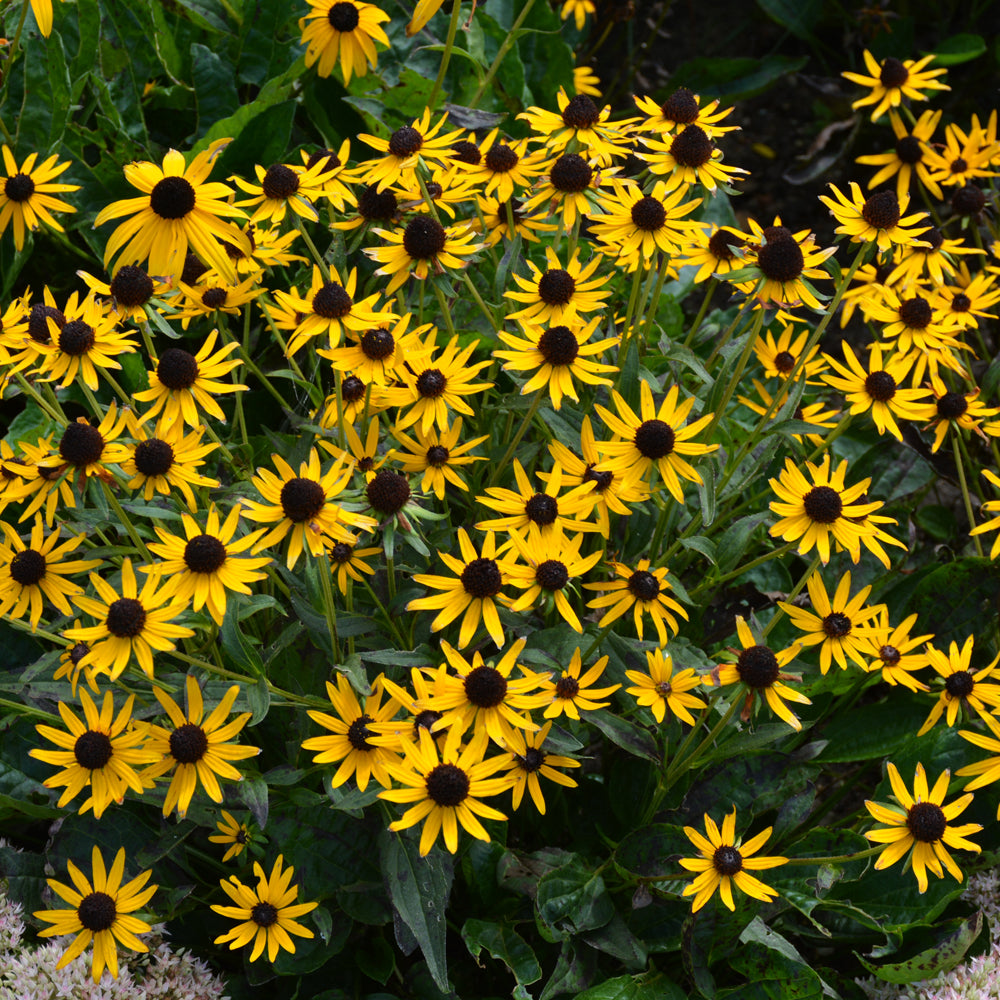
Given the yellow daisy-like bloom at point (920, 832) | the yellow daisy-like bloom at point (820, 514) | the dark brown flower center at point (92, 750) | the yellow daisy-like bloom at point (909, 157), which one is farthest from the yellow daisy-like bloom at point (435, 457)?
the yellow daisy-like bloom at point (909, 157)

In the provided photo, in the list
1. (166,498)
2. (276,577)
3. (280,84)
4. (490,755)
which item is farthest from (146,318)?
(280,84)

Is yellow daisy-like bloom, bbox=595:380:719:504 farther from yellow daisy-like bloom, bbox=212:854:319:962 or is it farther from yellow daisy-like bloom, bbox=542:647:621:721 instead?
yellow daisy-like bloom, bbox=212:854:319:962

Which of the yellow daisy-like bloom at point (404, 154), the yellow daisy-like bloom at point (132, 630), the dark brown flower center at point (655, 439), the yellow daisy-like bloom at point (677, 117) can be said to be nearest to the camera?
the yellow daisy-like bloom at point (132, 630)

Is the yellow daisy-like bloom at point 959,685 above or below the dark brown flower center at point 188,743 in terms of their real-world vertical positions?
below

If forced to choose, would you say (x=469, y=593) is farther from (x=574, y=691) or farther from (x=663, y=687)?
(x=663, y=687)

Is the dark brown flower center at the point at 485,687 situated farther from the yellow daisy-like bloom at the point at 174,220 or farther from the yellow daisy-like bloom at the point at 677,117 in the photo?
the yellow daisy-like bloom at the point at 677,117

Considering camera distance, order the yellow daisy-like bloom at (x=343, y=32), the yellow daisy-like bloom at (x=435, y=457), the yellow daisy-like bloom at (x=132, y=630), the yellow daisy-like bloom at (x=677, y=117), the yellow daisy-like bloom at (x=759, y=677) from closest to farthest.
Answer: the yellow daisy-like bloom at (x=132, y=630)
the yellow daisy-like bloom at (x=759, y=677)
the yellow daisy-like bloom at (x=435, y=457)
the yellow daisy-like bloom at (x=677, y=117)
the yellow daisy-like bloom at (x=343, y=32)

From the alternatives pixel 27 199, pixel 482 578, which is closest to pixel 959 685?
pixel 482 578
